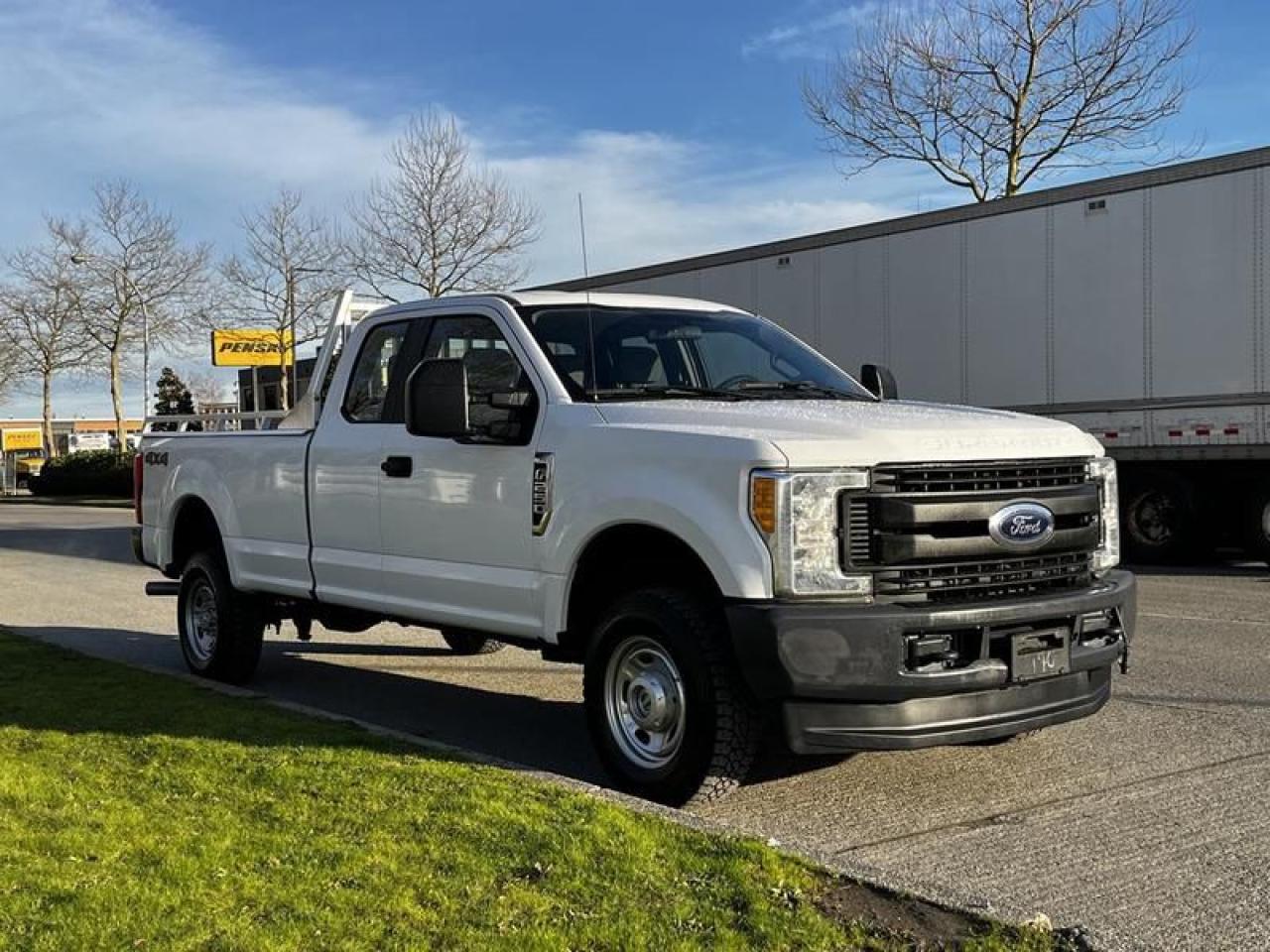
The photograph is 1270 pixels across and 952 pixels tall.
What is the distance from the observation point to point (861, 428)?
15.2 ft

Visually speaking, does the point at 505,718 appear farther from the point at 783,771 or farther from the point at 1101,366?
the point at 1101,366

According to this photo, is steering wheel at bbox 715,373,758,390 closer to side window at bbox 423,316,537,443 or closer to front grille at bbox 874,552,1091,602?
side window at bbox 423,316,537,443

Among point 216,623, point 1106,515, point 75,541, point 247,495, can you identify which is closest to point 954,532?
point 1106,515

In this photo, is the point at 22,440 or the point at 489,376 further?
the point at 22,440

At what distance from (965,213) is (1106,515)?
35.4 feet

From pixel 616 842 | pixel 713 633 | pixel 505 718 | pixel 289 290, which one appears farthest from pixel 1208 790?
pixel 289 290

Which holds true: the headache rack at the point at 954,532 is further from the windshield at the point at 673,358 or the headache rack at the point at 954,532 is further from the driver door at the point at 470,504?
the driver door at the point at 470,504

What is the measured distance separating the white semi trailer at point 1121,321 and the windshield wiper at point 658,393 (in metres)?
9.58

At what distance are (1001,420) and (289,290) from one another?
130 feet

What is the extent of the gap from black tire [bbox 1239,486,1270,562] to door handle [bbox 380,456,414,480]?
35.7ft

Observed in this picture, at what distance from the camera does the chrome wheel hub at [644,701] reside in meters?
4.93

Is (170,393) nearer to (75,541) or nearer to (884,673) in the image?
(75,541)

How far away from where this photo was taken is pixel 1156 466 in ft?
47.3

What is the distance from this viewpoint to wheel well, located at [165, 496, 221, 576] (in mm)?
8117
